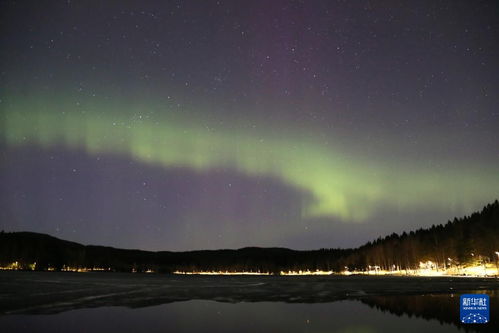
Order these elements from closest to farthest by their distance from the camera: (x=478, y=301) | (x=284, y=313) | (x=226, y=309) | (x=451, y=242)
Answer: (x=478, y=301)
(x=284, y=313)
(x=226, y=309)
(x=451, y=242)

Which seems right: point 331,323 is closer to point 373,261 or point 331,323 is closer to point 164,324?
point 164,324

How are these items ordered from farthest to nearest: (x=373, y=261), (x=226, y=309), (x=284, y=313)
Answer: (x=373, y=261)
(x=226, y=309)
(x=284, y=313)

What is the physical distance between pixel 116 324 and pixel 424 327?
14312 mm

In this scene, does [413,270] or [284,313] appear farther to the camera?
[413,270]

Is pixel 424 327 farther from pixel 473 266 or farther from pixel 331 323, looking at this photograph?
pixel 473 266

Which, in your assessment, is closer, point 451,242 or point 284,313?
point 284,313

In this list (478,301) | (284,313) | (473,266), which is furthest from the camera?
(473,266)

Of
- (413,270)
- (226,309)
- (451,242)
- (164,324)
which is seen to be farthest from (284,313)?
(413,270)

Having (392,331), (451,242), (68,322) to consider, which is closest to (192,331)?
(68,322)

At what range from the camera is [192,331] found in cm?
1958

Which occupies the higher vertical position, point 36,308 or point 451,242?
point 451,242

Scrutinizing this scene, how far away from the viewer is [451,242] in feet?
425

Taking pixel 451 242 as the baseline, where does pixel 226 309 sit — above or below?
below

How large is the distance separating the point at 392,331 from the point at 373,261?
7008 inches
